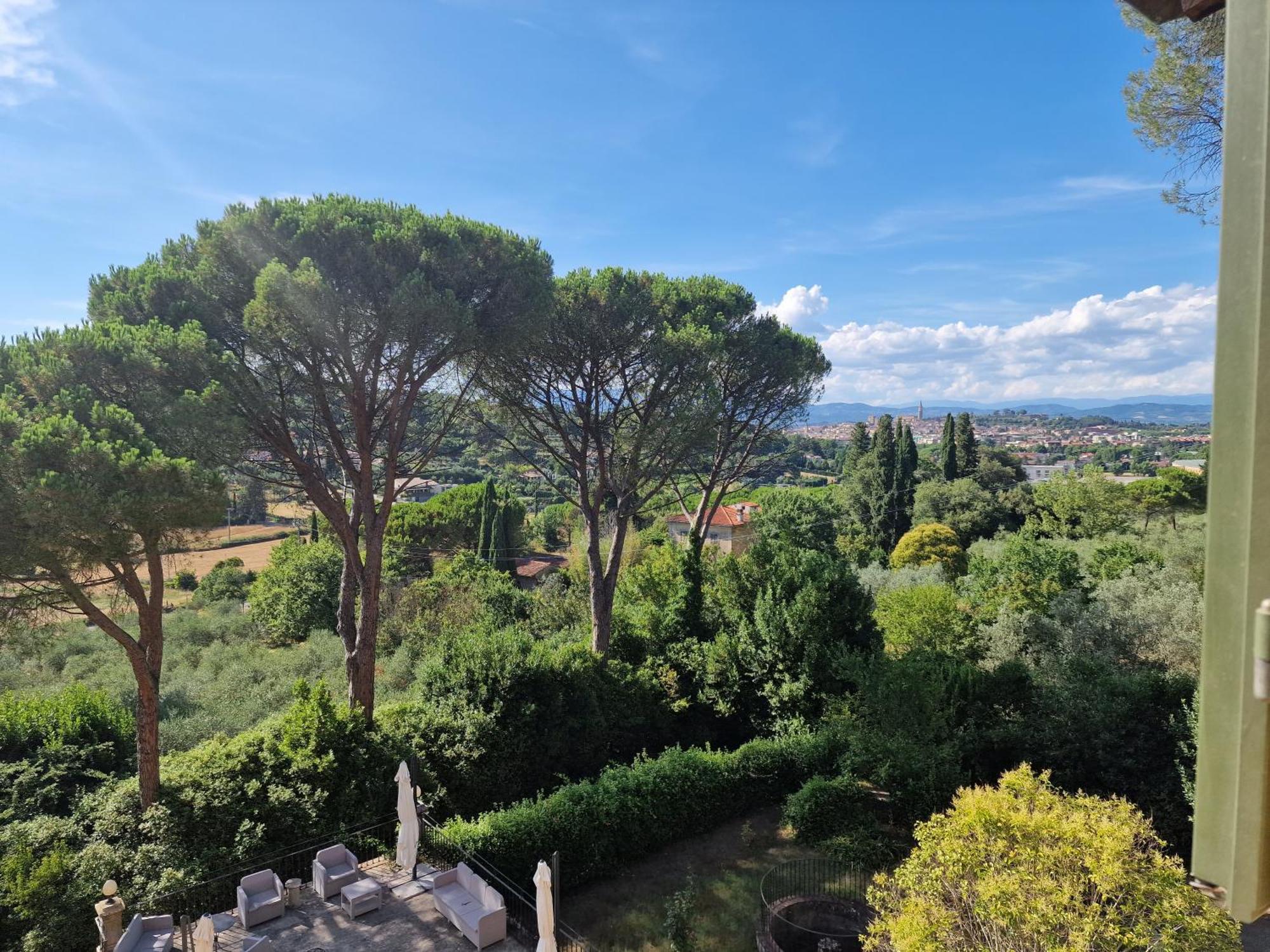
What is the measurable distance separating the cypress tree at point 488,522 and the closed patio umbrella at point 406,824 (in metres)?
20.0

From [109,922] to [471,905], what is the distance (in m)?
3.78

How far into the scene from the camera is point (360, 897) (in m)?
8.34

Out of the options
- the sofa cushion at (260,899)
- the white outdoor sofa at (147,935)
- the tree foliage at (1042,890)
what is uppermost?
the tree foliage at (1042,890)

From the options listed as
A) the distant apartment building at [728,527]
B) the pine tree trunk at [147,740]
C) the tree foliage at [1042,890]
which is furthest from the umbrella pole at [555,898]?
the distant apartment building at [728,527]

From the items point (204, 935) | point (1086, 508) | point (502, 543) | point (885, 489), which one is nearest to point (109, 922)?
point (204, 935)

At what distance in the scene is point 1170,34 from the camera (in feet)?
24.8

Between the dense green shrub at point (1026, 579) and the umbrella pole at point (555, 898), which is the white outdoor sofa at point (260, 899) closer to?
the umbrella pole at point (555, 898)

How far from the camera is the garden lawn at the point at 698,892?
27.0ft

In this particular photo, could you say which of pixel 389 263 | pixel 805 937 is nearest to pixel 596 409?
pixel 389 263

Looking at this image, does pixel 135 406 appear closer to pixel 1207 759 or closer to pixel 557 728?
pixel 557 728

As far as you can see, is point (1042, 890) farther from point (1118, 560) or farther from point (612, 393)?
point (1118, 560)

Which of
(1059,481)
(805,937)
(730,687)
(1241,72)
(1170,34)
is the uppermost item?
(1170,34)

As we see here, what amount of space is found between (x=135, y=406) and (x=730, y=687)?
11044 mm

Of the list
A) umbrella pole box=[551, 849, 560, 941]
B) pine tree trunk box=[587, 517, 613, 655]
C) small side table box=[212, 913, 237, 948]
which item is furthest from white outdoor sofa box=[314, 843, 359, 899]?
pine tree trunk box=[587, 517, 613, 655]
